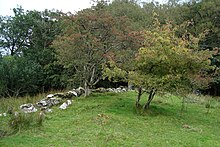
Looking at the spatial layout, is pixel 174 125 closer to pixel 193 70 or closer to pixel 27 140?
pixel 193 70

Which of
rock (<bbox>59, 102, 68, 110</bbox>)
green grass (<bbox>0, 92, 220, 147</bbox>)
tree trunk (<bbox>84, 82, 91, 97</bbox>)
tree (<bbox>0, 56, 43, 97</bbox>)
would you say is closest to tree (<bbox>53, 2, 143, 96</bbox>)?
tree trunk (<bbox>84, 82, 91, 97</bbox>)

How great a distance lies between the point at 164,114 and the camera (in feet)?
33.2

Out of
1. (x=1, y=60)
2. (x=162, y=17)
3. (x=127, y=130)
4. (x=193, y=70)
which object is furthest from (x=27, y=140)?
(x=162, y=17)

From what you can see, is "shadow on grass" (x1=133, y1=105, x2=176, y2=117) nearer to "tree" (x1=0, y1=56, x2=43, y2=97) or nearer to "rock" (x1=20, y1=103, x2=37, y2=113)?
"rock" (x1=20, y1=103, x2=37, y2=113)

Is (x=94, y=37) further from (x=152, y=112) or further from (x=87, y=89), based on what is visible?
(x=152, y=112)

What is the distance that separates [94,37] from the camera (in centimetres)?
1127

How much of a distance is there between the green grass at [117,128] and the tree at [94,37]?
1.91 m

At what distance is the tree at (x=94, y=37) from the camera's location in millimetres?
11203

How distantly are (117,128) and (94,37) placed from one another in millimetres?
4679

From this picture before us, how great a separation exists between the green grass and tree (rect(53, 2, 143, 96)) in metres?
1.91

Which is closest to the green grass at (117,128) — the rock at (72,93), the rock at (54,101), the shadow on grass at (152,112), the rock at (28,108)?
the shadow on grass at (152,112)

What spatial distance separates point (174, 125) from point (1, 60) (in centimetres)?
1547

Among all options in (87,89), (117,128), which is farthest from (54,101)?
(117,128)

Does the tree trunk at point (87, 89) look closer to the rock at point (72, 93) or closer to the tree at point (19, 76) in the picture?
the rock at point (72, 93)
